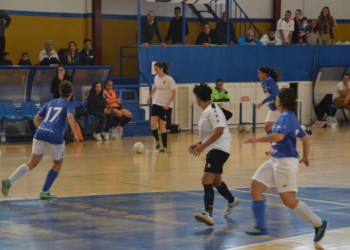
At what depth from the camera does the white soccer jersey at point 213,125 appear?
770cm

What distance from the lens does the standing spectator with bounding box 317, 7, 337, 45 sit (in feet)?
82.2

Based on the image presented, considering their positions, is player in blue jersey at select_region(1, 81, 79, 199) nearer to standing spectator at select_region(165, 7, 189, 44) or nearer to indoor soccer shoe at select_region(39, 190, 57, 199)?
indoor soccer shoe at select_region(39, 190, 57, 199)

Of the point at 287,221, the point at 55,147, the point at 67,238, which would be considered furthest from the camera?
the point at 55,147

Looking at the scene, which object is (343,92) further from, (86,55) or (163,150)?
(163,150)

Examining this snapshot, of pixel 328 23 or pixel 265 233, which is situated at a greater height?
pixel 328 23

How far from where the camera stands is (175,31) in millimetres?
22516

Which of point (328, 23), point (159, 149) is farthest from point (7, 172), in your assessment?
point (328, 23)

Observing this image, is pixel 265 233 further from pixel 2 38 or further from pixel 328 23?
pixel 328 23

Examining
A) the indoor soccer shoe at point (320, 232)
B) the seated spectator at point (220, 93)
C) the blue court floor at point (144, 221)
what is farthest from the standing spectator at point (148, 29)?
the indoor soccer shoe at point (320, 232)

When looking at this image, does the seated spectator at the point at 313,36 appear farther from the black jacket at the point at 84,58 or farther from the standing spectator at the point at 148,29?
the black jacket at the point at 84,58

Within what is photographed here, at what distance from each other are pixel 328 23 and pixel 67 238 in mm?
20261

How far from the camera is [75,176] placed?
11.8 m

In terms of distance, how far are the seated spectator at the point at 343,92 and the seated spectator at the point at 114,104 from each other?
28.9 ft

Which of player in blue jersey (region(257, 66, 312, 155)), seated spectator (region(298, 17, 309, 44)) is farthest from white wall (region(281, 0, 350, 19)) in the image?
player in blue jersey (region(257, 66, 312, 155))
